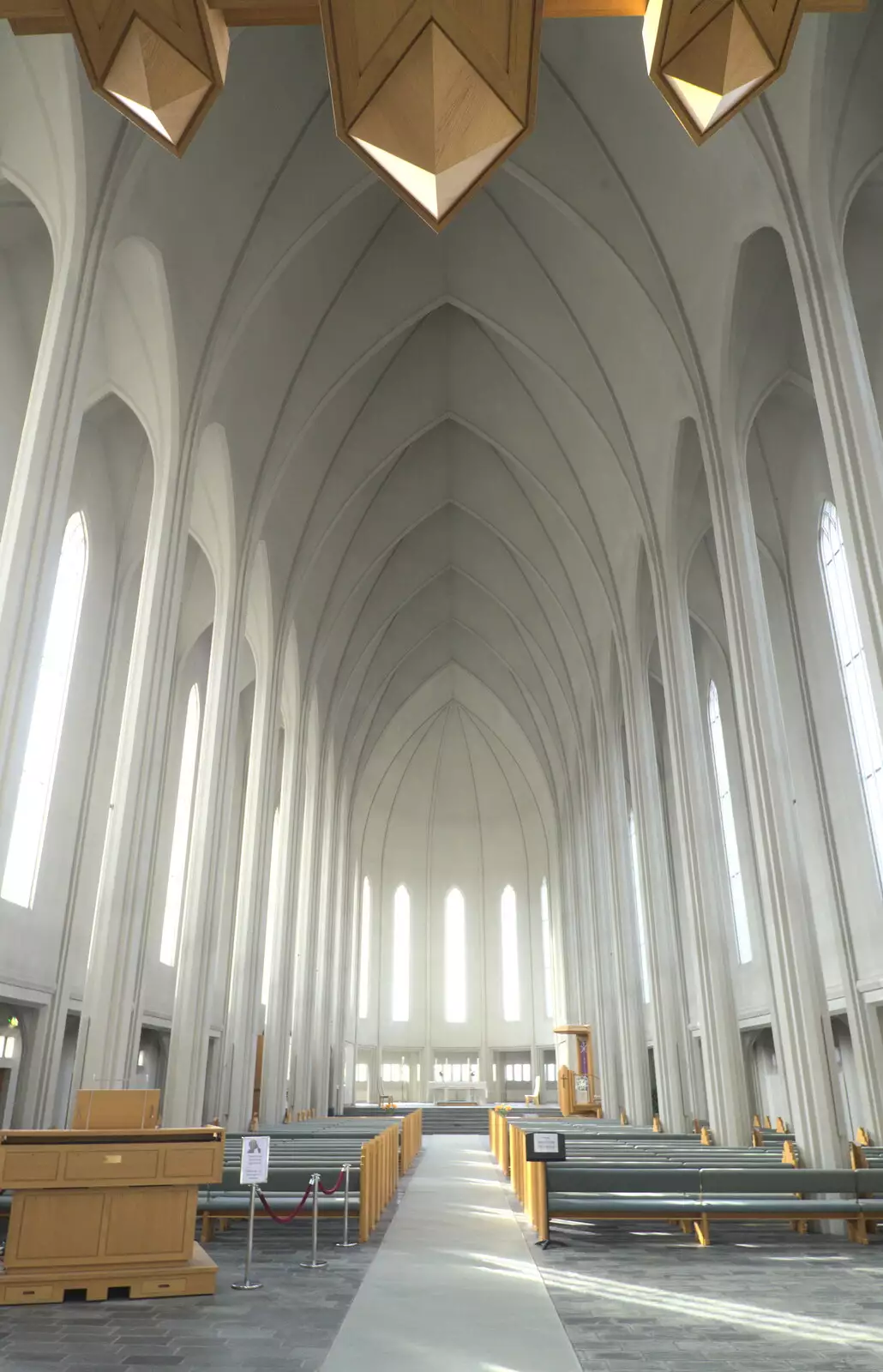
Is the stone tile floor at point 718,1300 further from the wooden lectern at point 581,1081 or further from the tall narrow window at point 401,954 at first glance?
the tall narrow window at point 401,954

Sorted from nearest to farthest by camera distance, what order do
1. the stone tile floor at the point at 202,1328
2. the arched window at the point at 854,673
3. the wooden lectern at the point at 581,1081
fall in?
1. the stone tile floor at the point at 202,1328
2. the arched window at the point at 854,673
3. the wooden lectern at the point at 581,1081

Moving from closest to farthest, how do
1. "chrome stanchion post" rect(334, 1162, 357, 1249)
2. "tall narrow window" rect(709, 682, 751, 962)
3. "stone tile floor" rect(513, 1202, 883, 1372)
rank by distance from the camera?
"stone tile floor" rect(513, 1202, 883, 1372) → "chrome stanchion post" rect(334, 1162, 357, 1249) → "tall narrow window" rect(709, 682, 751, 962)

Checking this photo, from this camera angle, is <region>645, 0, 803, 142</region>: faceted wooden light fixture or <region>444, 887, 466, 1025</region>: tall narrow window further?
<region>444, 887, 466, 1025</region>: tall narrow window

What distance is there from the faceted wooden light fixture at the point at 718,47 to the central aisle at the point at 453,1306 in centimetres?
611

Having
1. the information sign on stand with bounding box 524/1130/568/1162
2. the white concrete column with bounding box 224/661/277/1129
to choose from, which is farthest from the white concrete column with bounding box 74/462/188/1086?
the white concrete column with bounding box 224/661/277/1129

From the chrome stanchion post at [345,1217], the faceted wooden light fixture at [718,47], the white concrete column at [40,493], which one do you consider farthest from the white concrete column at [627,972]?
the faceted wooden light fixture at [718,47]

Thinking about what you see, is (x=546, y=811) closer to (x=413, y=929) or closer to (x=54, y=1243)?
(x=413, y=929)

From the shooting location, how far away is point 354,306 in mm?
19266

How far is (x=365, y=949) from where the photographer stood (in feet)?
135

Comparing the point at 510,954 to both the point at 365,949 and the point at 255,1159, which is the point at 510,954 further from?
the point at 255,1159

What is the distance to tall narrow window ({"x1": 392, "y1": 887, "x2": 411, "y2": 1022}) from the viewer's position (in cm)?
4097

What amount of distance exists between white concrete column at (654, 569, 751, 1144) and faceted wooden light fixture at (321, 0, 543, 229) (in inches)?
522

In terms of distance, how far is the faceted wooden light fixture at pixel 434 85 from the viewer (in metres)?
3.73

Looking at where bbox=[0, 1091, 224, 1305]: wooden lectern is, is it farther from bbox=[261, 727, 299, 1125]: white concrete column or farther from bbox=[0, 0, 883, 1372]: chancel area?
bbox=[261, 727, 299, 1125]: white concrete column
